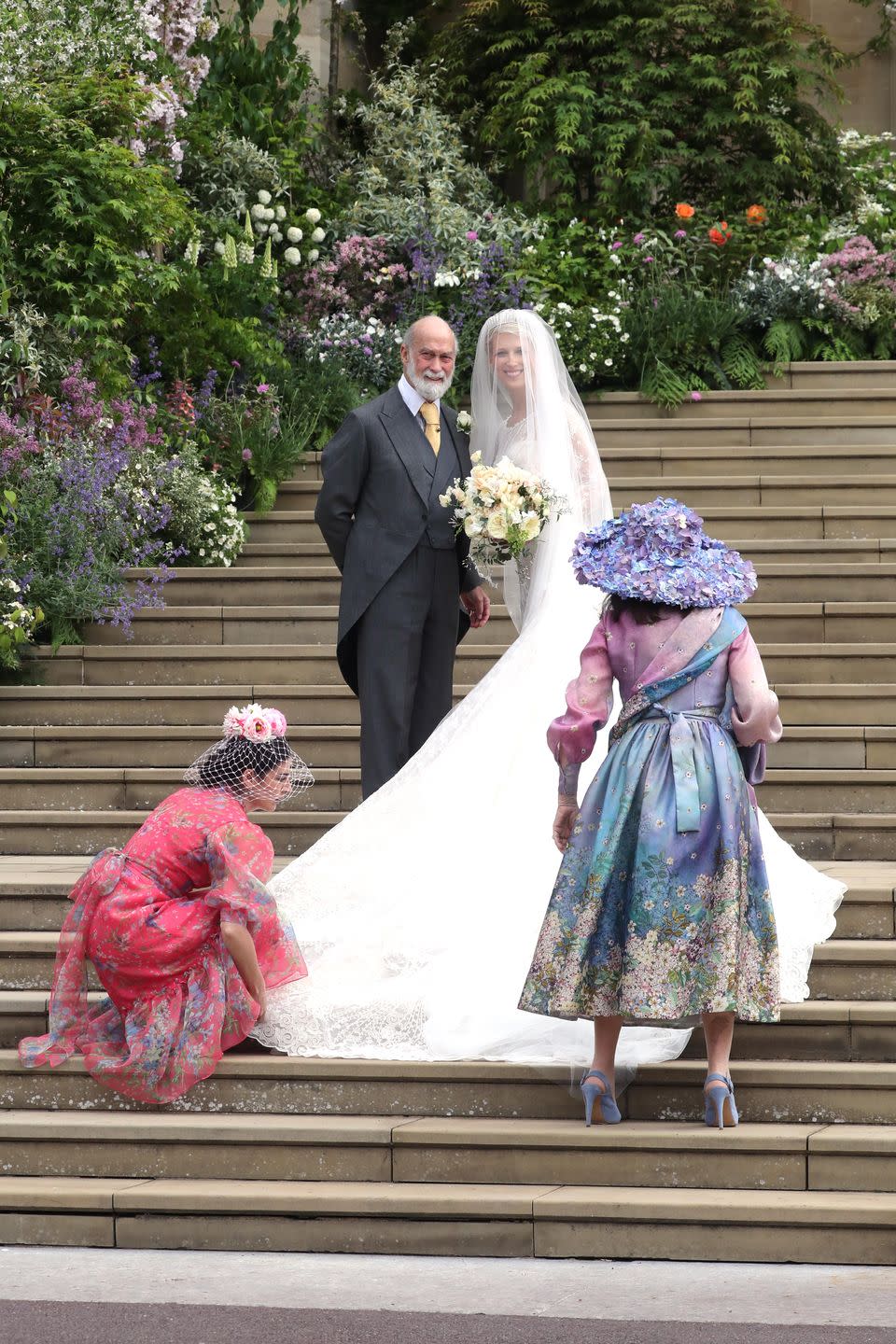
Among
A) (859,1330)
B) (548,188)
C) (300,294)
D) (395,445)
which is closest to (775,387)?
(300,294)

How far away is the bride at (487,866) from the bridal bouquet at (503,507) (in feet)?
0.55

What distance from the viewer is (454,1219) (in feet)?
15.5

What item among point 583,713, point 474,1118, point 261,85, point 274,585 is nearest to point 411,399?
point 583,713

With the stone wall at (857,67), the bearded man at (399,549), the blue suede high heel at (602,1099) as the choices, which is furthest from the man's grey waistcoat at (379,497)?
the stone wall at (857,67)

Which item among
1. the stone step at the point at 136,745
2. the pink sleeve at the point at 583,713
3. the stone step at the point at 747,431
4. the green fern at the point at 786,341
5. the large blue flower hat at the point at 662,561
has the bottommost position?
the stone step at the point at 136,745

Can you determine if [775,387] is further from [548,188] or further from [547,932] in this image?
[547,932]

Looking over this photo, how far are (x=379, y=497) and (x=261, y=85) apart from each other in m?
8.58

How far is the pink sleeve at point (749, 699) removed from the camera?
15.3 ft

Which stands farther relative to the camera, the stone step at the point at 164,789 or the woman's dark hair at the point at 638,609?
the stone step at the point at 164,789

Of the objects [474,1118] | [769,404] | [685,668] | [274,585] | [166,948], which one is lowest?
[474,1118]

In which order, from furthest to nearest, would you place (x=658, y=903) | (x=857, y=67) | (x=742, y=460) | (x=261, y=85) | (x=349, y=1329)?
(x=857, y=67)
(x=261, y=85)
(x=742, y=460)
(x=658, y=903)
(x=349, y=1329)

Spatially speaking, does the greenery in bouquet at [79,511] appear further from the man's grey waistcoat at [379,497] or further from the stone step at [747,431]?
the stone step at [747,431]

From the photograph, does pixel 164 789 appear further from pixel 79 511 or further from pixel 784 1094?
pixel 784 1094

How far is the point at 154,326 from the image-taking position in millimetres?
10484
